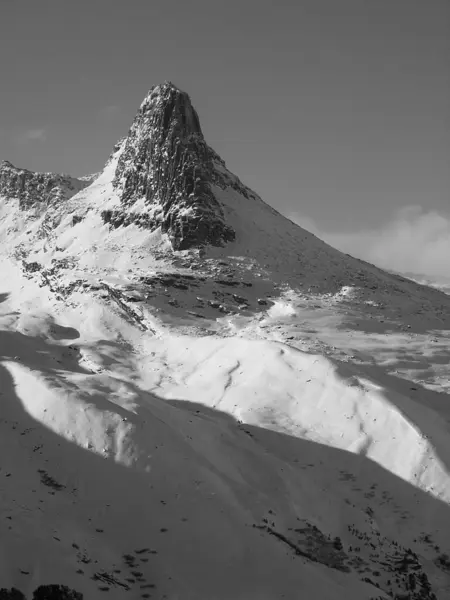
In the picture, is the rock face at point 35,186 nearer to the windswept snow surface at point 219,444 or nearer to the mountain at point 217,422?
the mountain at point 217,422

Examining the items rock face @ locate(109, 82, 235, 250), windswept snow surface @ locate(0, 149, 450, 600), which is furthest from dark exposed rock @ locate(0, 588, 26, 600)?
rock face @ locate(109, 82, 235, 250)

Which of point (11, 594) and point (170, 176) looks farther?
point (170, 176)

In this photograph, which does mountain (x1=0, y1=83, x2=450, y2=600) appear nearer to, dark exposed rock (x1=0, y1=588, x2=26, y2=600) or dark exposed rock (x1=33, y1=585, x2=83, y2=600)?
dark exposed rock (x1=33, y1=585, x2=83, y2=600)

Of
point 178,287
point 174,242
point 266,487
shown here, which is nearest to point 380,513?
point 266,487

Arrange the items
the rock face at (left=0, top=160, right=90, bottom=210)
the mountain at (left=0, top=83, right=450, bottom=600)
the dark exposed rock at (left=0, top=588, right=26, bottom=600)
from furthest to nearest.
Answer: the rock face at (left=0, top=160, right=90, bottom=210) < the mountain at (left=0, top=83, right=450, bottom=600) < the dark exposed rock at (left=0, top=588, right=26, bottom=600)

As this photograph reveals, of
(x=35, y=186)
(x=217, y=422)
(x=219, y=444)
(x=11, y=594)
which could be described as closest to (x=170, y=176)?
(x=217, y=422)

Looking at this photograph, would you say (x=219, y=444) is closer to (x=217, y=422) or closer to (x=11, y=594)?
(x=217, y=422)
